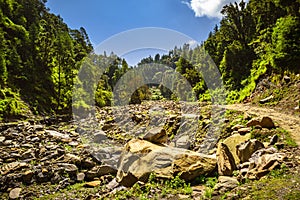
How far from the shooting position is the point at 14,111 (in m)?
19.3

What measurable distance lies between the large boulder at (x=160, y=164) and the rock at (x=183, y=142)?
3.30 metres

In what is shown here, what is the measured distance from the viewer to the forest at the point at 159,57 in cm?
1625

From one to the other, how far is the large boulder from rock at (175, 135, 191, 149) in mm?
3299

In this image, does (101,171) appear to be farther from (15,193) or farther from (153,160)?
(15,193)

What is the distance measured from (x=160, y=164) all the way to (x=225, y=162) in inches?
83.6

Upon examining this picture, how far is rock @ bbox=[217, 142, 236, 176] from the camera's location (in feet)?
22.3

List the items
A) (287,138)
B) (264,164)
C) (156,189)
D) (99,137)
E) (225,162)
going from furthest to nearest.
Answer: (99,137), (287,138), (225,162), (156,189), (264,164)

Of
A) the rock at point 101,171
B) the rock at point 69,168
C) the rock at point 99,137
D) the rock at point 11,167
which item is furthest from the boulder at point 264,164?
the rock at point 99,137

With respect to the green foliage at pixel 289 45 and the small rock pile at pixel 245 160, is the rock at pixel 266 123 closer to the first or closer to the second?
the small rock pile at pixel 245 160

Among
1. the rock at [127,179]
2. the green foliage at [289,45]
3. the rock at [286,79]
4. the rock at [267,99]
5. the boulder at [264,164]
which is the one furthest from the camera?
the rock at [267,99]

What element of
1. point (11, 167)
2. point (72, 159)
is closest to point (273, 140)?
point (72, 159)

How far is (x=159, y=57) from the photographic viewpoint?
2334cm

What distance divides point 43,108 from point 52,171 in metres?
17.5

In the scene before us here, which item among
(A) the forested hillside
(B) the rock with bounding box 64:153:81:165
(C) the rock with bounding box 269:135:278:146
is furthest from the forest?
(B) the rock with bounding box 64:153:81:165
